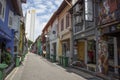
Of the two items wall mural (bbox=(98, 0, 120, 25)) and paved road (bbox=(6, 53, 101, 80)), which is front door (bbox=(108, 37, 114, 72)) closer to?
wall mural (bbox=(98, 0, 120, 25))

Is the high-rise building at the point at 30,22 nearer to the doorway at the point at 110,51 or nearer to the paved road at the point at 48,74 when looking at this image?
the paved road at the point at 48,74

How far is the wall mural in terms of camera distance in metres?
10.6

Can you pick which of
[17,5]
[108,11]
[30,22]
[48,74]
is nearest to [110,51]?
[108,11]

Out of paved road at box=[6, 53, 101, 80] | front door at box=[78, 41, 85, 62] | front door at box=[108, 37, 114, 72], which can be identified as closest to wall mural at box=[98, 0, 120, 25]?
front door at box=[108, 37, 114, 72]

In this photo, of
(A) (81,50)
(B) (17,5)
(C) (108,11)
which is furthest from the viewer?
(A) (81,50)

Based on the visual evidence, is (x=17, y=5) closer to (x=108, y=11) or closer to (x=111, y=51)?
(x=108, y=11)

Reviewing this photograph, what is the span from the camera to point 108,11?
38.0ft

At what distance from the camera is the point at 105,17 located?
464 inches

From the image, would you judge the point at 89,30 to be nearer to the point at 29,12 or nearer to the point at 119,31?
the point at 119,31

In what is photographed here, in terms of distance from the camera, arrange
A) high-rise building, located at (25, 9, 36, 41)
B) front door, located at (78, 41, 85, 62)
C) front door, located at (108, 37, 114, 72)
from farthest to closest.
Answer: high-rise building, located at (25, 9, 36, 41)
front door, located at (78, 41, 85, 62)
front door, located at (108, 37, 114, 72)

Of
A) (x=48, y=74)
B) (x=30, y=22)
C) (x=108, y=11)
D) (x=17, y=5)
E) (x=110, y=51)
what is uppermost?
(x=30, y=22)

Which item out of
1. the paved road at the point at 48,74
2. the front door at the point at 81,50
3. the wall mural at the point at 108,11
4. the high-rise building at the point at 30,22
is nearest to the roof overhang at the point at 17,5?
the paved road at the point at 48,74

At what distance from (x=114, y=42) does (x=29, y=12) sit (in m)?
94.2

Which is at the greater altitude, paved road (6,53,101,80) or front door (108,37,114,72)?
front door (108,37,114,72)
